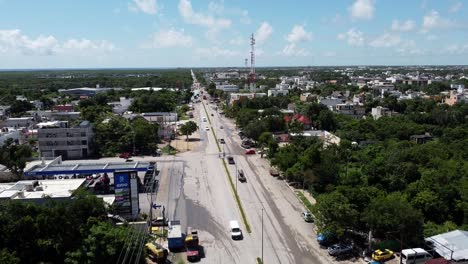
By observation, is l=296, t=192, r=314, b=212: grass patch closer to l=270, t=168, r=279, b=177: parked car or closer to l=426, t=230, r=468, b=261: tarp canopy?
l=270, t=168, r=279, b=177: parked car

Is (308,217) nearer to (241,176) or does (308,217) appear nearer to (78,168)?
(241,176)

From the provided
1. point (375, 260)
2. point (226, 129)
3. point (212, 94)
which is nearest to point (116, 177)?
point (375, 260)

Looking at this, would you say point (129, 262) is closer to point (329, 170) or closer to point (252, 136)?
point (329, 170)

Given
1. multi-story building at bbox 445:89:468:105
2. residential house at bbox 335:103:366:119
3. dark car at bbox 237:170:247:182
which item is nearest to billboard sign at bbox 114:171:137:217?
dark car at bbox 237:170:247:182

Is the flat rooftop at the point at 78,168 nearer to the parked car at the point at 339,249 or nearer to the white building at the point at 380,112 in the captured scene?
the parked car at the point at 339,249

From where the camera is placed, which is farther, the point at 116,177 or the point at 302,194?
the point at 302,194
